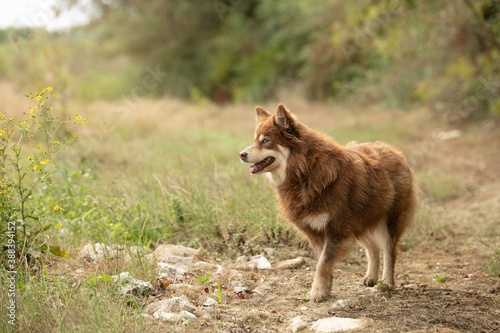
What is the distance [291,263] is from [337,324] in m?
1.47

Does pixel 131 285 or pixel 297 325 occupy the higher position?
pixel 131 285

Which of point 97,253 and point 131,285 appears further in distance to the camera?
point 97,253

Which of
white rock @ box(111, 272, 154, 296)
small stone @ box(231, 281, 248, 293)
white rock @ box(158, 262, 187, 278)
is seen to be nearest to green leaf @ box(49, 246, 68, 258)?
white rock @ box(111, 272, 154, 296)

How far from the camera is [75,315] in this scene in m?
3.44

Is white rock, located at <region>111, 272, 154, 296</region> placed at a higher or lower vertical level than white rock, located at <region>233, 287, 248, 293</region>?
higher

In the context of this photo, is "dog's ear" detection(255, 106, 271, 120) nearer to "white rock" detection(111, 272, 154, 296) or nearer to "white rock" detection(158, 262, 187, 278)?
"white rock" detection(158, 262, 187, 278)

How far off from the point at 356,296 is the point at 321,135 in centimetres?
147

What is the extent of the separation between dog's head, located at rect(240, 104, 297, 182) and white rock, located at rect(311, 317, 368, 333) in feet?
4.46

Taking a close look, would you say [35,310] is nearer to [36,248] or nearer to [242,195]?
[36,248]

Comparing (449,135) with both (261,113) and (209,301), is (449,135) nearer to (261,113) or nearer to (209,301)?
(261,113)

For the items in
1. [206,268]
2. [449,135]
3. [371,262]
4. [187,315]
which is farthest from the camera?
[449,135]

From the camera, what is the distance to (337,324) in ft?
11.7

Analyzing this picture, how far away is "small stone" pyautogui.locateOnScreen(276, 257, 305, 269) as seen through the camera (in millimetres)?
5008

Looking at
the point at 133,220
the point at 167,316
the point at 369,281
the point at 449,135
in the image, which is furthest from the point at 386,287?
the point at 449,135
